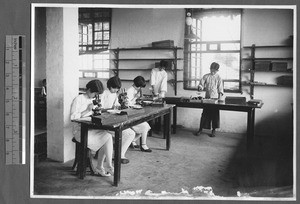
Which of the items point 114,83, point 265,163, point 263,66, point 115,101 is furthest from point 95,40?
point 265,163

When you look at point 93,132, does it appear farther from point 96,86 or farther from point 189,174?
point 189,174

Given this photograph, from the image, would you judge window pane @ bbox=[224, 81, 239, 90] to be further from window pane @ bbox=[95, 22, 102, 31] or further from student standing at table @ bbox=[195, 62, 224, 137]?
window pane @ bbox=[95, 22, 102, 31]

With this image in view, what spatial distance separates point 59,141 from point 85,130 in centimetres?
86

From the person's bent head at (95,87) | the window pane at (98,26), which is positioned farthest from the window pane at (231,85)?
the person's bent head at (95,87)

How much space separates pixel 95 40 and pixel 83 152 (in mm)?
5165

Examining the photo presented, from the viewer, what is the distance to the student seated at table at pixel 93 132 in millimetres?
3574

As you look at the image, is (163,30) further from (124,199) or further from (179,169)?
(124,199)

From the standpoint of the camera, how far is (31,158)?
2545 millimetres

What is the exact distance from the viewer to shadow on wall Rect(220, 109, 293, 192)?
3.14 meters

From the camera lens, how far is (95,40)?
26.5 ft

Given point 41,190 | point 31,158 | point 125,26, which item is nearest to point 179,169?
point 41,190

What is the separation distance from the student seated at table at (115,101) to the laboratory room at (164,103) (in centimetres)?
2

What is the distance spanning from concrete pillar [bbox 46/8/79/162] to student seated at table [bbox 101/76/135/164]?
1.73 ft

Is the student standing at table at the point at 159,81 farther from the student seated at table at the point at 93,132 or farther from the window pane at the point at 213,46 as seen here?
the student seated at table at the point at 93,132
